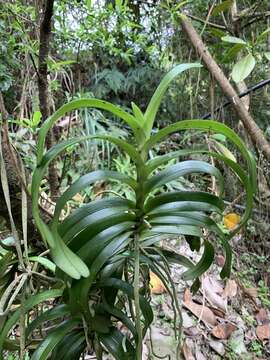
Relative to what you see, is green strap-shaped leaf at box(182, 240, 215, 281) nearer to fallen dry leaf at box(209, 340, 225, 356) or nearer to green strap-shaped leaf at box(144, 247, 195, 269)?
green strap-shaped leaf at box(144, 247, 195, 269)

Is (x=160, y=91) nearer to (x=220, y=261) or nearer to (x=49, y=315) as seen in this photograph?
(x=49, y=315)

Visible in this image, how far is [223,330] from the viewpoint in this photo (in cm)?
138

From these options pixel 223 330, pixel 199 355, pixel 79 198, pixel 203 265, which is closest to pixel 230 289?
pixel 223 330

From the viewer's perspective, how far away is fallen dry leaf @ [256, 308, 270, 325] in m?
1.56

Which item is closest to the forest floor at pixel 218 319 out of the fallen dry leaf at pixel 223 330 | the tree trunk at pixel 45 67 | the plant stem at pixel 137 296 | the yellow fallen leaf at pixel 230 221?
the fallen dry leaf at pixel 223 330

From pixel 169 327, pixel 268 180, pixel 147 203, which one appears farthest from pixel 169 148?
pixel 147 203

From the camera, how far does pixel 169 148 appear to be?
2180mm

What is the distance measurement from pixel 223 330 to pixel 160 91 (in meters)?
1.10

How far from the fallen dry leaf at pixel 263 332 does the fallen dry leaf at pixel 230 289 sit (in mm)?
145

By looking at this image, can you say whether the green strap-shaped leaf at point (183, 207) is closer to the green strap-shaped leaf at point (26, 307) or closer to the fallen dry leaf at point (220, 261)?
the green strap-shaped leaf at point (26, 307)

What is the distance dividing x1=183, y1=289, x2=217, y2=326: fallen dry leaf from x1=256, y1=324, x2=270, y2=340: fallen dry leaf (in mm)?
184

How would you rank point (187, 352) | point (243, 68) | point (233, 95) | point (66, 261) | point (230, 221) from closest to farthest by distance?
1. point (66, 261)
2. point (243, 68)
3. point (187, 352)
4. point (233, 95)
5. point (230, 221)

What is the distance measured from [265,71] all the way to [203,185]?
2.03ft

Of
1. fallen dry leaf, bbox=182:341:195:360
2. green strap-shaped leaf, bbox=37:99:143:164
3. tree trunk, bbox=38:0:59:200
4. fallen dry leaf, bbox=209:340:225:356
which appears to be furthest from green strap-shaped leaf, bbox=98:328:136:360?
fallen dry leaf, bbox=209:340:225:356
